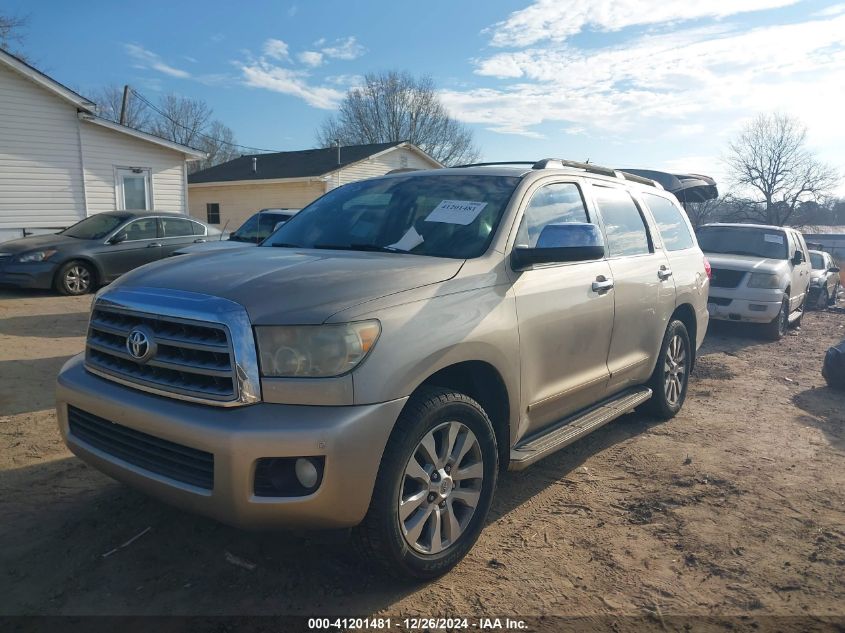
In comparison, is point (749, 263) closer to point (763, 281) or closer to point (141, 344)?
point (763, 281)

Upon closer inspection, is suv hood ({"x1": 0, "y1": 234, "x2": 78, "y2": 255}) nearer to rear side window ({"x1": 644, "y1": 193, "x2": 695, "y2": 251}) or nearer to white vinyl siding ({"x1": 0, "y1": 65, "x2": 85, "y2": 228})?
white vinyl siding ({"x1": 0, "y1": 65, "x2": 85, "y2": 228})

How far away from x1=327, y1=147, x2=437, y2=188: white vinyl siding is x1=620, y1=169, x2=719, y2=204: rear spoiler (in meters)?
15.1

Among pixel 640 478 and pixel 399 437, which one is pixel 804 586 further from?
pixel 399 437

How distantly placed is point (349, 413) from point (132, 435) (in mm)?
Answer: 994

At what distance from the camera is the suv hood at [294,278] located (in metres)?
2.48

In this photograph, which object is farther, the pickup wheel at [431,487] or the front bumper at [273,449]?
the pickup wheel at [431,487]

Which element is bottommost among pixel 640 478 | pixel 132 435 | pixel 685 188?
pixel 640 478

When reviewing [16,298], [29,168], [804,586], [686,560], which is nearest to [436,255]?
[686,560]

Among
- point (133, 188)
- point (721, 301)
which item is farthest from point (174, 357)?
point (133, 188)

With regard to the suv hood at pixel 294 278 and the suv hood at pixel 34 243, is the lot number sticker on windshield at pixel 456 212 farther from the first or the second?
the suv hood at pixel 34 243

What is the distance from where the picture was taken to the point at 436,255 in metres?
3.27

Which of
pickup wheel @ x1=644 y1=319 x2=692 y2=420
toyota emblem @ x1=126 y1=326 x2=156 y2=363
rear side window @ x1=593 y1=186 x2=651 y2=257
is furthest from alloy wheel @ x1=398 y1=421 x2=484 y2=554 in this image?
pickup wheel @ x1=644 y1=319 x2=692 y2=420

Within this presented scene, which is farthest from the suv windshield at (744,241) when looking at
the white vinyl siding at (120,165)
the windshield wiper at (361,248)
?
the white vinyl siding at (120,165)

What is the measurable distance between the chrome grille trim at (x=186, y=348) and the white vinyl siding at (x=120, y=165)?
616 inches
